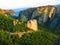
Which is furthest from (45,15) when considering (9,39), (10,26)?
(9,39)

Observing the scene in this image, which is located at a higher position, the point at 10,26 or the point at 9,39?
the point at 10,26

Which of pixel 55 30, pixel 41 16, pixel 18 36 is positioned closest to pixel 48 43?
pixel 18 36

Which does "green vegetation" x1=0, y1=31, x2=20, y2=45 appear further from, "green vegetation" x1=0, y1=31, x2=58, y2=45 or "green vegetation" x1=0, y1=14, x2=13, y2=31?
"green vegetation" x1=0, y1=14, x2=13, y2=31

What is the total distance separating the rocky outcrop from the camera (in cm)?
7313

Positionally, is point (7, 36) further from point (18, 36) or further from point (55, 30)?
point (55, 30)

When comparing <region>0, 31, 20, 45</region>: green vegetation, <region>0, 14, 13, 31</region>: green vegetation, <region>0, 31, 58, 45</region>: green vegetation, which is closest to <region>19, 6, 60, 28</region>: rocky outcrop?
<region>0, 14, 13, 31</region>: green vegetation

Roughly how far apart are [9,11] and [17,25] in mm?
27220

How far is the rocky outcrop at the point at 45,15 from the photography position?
73.1m

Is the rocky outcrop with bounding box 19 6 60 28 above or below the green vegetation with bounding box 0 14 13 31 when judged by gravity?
below

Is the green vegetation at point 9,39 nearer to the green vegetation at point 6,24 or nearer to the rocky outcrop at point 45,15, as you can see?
the green vegetation at point 6,24

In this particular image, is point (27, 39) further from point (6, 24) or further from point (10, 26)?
point (6, 24)

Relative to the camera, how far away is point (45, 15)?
78062 millimetres

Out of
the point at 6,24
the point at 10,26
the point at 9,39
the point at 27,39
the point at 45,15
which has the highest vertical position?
the point at 6,24

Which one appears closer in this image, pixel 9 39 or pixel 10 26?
pixel 9 39
